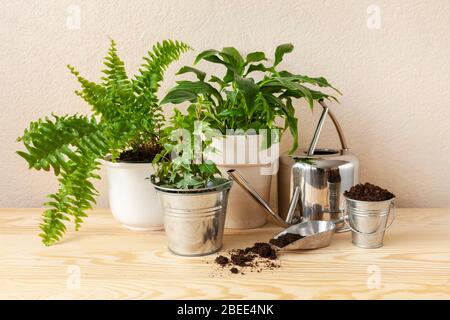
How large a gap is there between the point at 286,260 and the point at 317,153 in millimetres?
341

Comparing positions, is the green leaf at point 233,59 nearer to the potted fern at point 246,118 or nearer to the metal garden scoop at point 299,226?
the potted fern at point 246,118

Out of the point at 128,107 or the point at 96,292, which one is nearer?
the point at 96,292

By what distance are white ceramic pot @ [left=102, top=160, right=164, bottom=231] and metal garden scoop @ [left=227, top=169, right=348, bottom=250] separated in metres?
0.21

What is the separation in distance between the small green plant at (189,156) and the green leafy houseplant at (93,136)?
13 cm

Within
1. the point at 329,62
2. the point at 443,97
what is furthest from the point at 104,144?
the point at 443,97

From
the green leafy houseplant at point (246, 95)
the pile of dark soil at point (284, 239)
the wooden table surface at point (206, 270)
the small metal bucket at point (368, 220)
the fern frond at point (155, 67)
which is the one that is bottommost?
the wooden table surface at point (206, 270)

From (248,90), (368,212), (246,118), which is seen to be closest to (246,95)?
(248,90)

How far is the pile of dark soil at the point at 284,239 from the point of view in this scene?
1.04 meters

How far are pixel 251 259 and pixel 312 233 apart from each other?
0.59 ft

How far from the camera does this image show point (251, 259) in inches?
39.1

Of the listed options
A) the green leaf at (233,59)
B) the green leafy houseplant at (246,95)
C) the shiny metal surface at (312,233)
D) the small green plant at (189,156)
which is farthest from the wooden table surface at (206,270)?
the green leaf at (233,59)

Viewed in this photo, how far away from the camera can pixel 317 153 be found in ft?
4.07

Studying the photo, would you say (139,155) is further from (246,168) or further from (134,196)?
(246,168)
